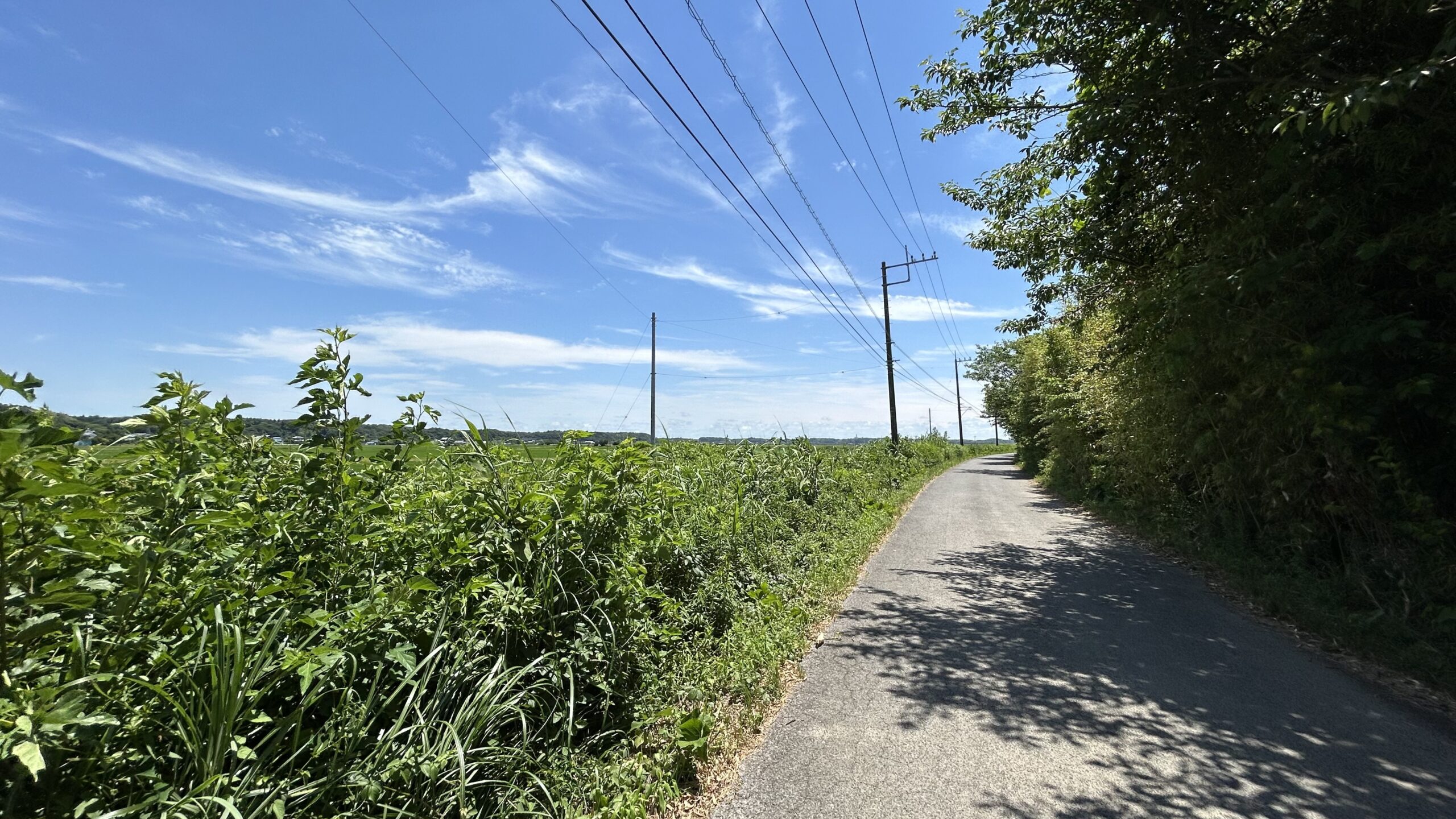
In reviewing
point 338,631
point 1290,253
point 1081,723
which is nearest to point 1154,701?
point 1081,723

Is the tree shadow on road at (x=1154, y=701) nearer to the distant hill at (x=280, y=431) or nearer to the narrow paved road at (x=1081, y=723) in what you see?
the narrow paved road at (x=1081, y=723)

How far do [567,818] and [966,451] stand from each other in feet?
189

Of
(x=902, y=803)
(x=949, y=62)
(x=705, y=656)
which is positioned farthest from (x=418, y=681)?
(x=949, y=62)

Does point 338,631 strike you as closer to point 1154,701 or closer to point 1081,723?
point 1081,723

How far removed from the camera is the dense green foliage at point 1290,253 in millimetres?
4422

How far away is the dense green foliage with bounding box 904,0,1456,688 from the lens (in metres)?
4.42

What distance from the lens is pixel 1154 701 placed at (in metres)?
3.82

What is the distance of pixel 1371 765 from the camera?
3.10 metres

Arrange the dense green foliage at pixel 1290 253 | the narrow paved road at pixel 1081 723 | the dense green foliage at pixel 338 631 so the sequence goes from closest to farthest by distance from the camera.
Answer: the dense green foliage at pixel 338 631 → the narrow paved road at pixel 1081 723 → the dense green foliage at pixel 1290 253

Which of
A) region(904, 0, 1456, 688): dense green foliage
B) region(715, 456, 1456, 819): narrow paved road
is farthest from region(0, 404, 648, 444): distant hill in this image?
region(904, 0, 1456, 688): dense green foliage

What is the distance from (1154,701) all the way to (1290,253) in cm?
371

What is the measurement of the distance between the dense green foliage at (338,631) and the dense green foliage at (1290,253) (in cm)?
513

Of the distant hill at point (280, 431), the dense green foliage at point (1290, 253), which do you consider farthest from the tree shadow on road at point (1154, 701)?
the distant hill at point (280, 431)

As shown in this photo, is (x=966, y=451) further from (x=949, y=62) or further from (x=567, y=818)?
(x=567, y=818)
